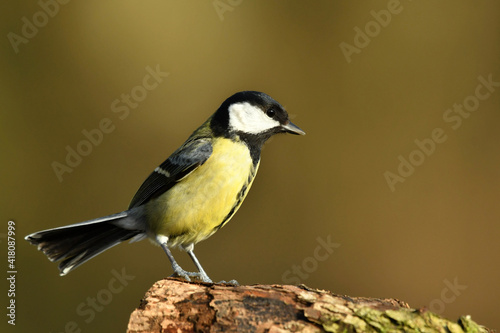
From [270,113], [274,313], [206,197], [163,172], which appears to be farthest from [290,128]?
[274,313]

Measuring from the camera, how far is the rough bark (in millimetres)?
1613

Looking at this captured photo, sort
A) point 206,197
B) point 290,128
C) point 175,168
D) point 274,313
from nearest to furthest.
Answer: point 274,313
point 206,197
point 175,168
point 290,128

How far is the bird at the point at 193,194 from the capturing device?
2.50 m

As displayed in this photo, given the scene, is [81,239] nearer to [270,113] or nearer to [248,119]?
[248,119]

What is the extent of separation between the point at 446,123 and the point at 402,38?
841mm

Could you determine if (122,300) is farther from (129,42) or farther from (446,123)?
(446,123)

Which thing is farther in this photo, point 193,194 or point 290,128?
point 290,128

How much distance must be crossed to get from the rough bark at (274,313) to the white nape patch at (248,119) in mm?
1035

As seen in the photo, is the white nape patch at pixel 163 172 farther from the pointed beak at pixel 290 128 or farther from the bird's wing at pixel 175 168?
the pointed beak at pixel 290 128

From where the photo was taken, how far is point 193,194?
2508 millimetres

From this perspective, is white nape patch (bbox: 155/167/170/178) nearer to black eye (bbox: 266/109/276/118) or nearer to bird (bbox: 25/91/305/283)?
bird (bbox: 25/91/305/283)

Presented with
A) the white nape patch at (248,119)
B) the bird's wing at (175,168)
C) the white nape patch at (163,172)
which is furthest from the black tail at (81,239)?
the white nape patch at (248,119)

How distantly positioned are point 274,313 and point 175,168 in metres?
1.19

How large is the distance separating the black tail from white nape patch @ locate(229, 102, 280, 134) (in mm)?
798
